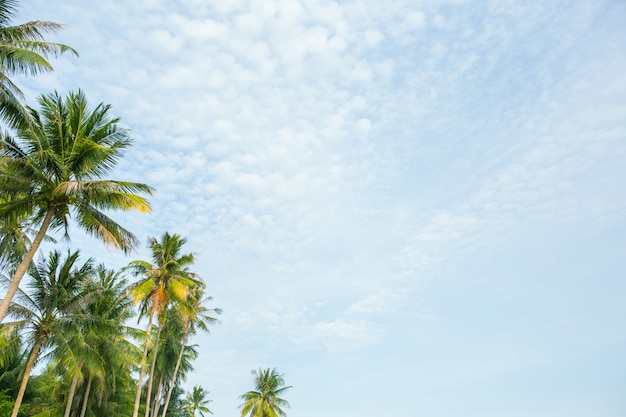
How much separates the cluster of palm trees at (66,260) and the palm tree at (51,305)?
0.04 metres

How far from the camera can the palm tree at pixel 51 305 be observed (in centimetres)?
2027

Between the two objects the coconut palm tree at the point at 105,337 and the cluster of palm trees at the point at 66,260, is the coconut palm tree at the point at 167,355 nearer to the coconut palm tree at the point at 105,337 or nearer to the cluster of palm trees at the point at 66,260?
the cluster of palm trees at the point at 66,260

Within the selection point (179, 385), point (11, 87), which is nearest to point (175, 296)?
point (11, 87)

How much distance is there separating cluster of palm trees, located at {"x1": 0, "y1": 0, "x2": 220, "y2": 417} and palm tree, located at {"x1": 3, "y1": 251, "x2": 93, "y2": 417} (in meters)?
0.04

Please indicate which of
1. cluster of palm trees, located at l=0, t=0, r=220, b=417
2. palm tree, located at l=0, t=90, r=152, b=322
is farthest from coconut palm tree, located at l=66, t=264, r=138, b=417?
palm tree, located at l=0, t=90, r=152, b=322

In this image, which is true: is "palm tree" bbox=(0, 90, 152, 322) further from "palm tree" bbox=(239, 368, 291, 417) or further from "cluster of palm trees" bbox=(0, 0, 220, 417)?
"palm tree" bbox=(239, 368, 291, 417)

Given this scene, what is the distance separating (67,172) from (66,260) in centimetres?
867

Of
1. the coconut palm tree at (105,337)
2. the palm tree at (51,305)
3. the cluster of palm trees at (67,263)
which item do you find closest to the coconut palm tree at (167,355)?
the cluster of palm trees at (67,263)

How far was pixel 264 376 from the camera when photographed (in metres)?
51.2

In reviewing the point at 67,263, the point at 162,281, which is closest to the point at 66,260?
Answer: the point at 67,263

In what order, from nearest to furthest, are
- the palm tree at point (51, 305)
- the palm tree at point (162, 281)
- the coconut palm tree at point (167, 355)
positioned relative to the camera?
1. the palm tree at point (51, 305)
2. the palm tree at point (162, 281)
3. the coconut palm tree at point (167, 355)

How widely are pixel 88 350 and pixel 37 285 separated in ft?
13.4

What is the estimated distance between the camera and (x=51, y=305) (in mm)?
21172

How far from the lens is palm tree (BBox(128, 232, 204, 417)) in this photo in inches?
1109
